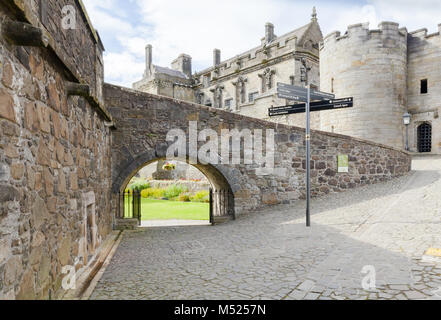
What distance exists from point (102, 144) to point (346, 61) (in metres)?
17.8

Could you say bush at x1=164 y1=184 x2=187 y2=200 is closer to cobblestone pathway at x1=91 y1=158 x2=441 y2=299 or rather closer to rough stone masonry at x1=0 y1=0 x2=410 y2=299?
rough stone masonry at x1=0 y1=0 x2=410 y2=299

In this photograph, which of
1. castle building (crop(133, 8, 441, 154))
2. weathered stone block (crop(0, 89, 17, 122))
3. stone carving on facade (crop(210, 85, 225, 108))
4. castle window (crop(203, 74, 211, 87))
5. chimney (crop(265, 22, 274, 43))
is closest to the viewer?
weathered stone block (crop(0, 89, 17, 122))

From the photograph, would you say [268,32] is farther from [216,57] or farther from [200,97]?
[200,97]

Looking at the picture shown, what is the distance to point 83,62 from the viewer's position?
5488mm

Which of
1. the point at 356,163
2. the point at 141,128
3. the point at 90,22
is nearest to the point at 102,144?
the point at 141,128

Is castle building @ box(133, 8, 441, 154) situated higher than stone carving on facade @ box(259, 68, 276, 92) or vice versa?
stone carving on facade @ box(259, 68, 276, 92)

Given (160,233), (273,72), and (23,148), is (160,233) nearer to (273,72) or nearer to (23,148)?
(23,148)

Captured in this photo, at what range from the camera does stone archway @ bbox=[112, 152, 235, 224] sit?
8375 mm

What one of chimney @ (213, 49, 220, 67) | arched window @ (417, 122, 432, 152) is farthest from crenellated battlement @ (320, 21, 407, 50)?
chimney @ (213, 49, 220, 67)

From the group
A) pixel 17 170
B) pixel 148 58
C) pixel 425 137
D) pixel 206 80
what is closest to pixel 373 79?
pixel 425 137

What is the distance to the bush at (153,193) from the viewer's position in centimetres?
2057

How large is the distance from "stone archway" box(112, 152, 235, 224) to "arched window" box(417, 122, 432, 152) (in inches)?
662
